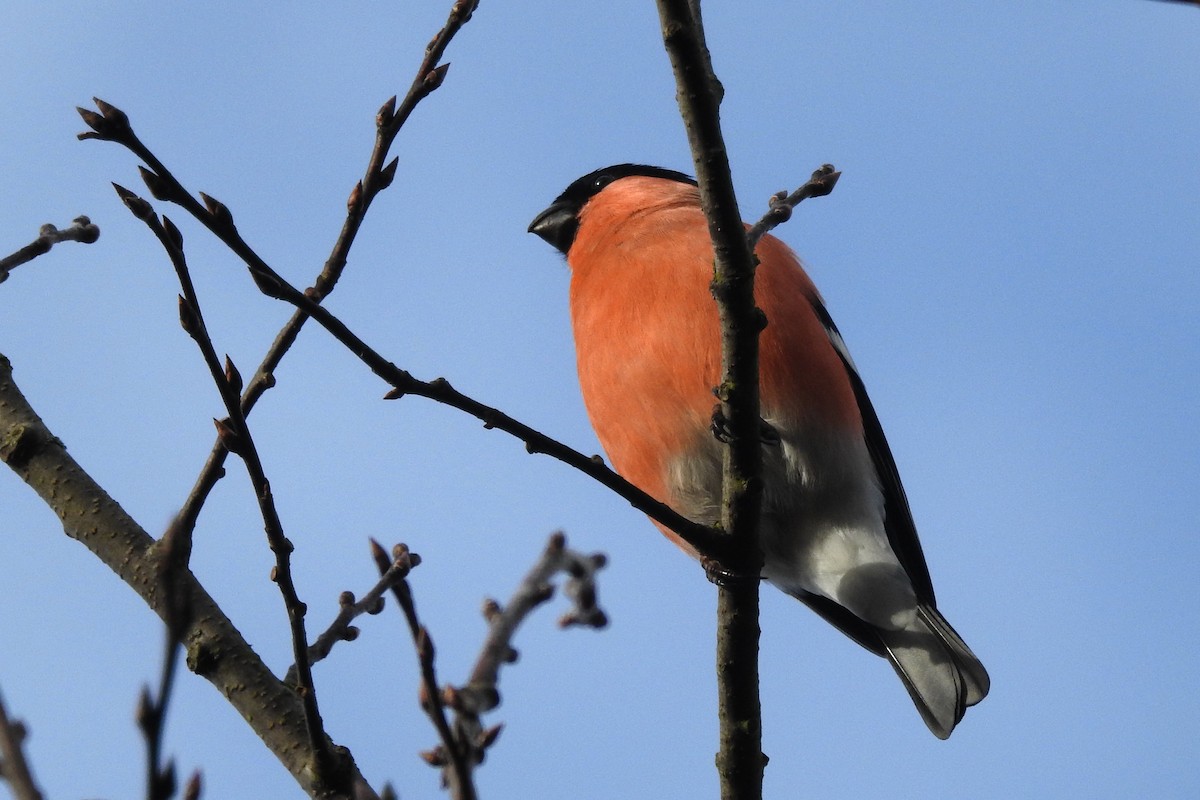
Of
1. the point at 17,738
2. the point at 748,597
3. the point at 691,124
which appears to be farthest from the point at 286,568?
the point at 748,597

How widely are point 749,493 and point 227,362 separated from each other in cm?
118

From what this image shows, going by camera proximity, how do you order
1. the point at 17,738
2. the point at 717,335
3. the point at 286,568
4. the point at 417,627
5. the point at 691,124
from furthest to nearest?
the point at 717,335 → the point at 691,124 → the point at 286,568 → the point at 417,627 → the point at 17,738

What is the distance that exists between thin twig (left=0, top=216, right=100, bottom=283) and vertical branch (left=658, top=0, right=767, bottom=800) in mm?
1151

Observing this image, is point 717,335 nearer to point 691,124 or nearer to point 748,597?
point 748,597

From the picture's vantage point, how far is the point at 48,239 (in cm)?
231

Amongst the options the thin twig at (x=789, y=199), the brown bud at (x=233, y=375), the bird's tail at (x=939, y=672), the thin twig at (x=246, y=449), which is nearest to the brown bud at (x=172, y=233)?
the thin twig at (x=246, y=449)

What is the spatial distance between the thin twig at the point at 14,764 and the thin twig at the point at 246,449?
25.2 inches

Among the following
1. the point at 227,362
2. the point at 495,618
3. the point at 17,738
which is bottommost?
the point at 17,738

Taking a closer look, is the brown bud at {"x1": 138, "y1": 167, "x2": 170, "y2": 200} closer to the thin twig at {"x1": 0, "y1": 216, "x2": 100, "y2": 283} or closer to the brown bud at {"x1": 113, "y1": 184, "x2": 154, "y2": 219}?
the brown bud at {"x1": 113, "y1": 184, "x2": 154, "y2": 219}

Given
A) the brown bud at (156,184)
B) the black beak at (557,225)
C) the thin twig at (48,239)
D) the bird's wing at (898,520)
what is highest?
the black beak at (557,225)

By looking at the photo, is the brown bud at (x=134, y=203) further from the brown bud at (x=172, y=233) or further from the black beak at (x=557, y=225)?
the black beak at (x=557, y=225)

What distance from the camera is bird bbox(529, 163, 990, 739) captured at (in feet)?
11.2

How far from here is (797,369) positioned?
3.44 meters

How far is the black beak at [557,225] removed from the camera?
4.72 m
